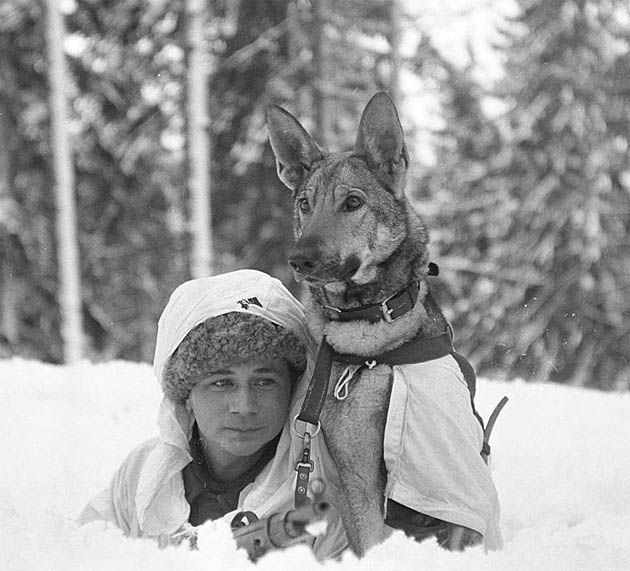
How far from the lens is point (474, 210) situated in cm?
1453

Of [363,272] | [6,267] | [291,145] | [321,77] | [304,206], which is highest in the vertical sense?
[321,77]

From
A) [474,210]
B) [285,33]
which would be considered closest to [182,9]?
[285,33]

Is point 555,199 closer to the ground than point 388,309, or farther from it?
closer to the ground

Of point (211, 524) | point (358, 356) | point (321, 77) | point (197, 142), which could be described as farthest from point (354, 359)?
point (321, 77)

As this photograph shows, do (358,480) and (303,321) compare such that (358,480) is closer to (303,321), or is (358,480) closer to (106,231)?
(303,321)

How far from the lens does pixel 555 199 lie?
44.8 ft

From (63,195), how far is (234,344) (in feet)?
26.6

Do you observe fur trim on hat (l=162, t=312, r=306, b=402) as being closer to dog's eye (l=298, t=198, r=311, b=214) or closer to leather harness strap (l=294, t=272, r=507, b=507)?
leather harness strap (l=294, t=272, r=507, b=507)

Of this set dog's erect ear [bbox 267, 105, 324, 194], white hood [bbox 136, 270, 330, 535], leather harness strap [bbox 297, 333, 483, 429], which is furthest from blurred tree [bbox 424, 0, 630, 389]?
leather harness strap [bbox 297, 333, 483, 429]

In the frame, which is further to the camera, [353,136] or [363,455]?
[353,136]

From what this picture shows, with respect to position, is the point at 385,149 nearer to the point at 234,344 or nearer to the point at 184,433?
the point at 234,344

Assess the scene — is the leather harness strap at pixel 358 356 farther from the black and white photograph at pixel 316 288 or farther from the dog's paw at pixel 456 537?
the dog's paw at pixel 456 537

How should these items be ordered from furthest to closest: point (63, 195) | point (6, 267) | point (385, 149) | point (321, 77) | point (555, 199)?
point (6, 267) → point (555, 199) → point (321, 77) → point (63, 195) → point (385, 149)

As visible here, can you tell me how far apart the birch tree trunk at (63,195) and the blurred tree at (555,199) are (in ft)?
20.0
